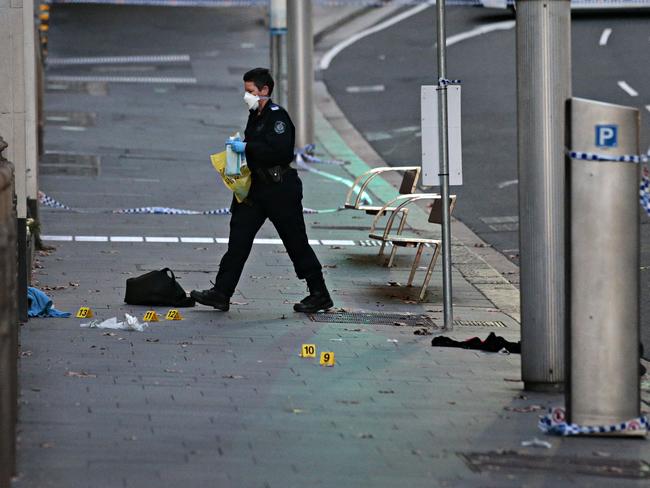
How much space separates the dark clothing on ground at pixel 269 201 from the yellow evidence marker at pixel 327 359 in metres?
2.15

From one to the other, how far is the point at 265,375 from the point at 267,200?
8.92 ft

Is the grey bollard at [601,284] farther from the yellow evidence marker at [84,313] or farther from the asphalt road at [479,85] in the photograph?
the asphalt road at [479,85]

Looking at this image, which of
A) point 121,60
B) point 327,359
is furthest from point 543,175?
point 121,60

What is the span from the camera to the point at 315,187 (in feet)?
67.9

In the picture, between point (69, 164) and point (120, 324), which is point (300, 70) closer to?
point (69, 164)

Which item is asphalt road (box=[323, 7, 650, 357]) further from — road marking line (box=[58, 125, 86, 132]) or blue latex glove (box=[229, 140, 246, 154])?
blue latex glove (box=[229, 140, 246, 154])

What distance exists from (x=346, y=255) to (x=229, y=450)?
27.7 ft

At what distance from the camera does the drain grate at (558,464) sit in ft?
22.9

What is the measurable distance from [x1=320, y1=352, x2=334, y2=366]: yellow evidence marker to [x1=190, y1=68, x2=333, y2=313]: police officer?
214cm

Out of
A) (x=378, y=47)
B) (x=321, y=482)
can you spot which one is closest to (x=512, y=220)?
(x=321, y=482)

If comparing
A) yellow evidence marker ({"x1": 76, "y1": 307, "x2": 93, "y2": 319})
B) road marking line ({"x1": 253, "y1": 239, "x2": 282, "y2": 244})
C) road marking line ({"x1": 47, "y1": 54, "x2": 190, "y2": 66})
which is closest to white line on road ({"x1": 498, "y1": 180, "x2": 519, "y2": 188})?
road marking line ({"x1": 253, "y1": 239, "x2": 282, "y2": 244})

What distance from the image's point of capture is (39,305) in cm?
1114

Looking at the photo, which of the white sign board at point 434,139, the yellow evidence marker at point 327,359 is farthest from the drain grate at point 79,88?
the yellow evidence marker at point 327,359

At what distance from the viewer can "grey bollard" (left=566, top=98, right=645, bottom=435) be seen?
7.52m
